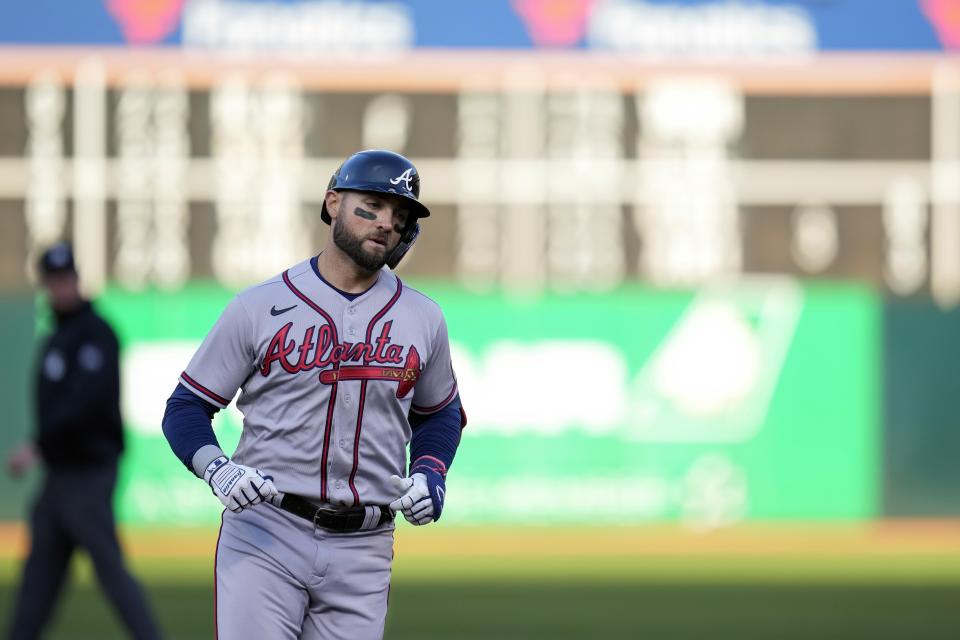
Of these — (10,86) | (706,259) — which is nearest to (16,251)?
(10,86)

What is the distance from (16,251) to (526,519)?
4.50 meters

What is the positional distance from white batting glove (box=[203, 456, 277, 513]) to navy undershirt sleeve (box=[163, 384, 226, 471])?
165 mm

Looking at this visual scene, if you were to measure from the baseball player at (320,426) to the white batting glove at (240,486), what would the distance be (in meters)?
0.07

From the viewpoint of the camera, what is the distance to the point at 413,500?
387cm

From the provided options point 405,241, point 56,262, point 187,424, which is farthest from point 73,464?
point 405,241

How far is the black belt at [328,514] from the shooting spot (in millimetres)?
3885

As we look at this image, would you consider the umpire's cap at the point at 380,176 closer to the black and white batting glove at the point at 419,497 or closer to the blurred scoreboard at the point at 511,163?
the black and white batting glove at the point at 419,497

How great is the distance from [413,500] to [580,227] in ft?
30.5

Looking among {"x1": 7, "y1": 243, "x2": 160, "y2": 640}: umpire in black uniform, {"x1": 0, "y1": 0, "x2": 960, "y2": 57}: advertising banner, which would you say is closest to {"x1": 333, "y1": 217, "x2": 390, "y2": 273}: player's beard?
{"x1": 7, "y1": 243, "x2": 160, "y2": 640}: umpire in black uniform

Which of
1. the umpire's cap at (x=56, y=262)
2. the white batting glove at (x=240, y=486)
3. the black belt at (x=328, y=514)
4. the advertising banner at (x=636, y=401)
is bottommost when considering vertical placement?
the advertising banner at (x=636, y=401)

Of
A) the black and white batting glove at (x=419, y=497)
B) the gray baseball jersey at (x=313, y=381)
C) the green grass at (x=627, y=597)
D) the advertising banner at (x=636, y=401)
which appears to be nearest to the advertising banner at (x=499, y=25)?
the advertising banner at (x=636, y=401)

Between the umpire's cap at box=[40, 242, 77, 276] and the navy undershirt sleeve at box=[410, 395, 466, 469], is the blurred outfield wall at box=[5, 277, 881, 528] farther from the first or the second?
the navy undershirt sleeve at box=[410, 395, 466, 469]

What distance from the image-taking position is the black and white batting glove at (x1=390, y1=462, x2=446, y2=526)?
387 centimetres

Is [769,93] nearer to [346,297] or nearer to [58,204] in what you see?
[58,204]
